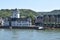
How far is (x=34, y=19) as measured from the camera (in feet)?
170

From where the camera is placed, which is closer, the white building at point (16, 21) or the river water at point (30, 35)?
the river water at point (30, 35)

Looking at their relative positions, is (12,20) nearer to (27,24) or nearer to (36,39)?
(27,24)

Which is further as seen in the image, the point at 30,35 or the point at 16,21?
the point at 16,21

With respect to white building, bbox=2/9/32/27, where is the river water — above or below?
above

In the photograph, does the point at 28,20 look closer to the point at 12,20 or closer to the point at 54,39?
the point at 12,20

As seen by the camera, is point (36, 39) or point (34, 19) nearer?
point (36, 39)

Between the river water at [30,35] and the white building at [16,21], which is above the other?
the river water at [30,35]

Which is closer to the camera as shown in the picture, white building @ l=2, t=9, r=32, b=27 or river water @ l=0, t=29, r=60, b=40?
river water @ l=0, t=29, r=60, b=40

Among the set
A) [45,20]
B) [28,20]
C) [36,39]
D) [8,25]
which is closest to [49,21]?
[45,20]

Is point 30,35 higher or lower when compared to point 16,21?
higher

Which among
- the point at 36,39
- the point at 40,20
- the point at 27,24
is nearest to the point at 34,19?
the point at 40,20

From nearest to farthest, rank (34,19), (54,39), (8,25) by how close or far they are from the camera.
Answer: (54,39), (8,25), (34,19)

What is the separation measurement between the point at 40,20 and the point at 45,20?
0.94 m

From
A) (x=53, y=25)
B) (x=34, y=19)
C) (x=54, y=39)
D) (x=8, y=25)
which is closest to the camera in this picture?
(x=54, y=39)
